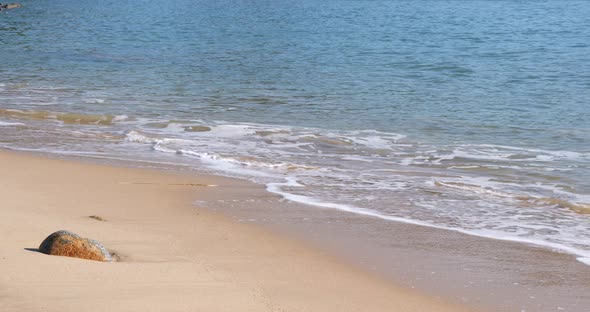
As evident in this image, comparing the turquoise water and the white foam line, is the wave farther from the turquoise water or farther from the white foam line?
the white foam line

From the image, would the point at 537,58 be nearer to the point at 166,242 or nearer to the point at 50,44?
the point at 50,44

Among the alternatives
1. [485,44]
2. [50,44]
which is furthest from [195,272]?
[50,44]

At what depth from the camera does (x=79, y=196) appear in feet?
26.1

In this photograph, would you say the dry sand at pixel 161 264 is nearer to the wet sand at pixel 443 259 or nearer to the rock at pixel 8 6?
the wet sand at pixel 443 259

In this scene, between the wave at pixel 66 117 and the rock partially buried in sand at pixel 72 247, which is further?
the wave at pixel 66 117

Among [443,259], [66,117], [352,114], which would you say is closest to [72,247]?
[443,259]

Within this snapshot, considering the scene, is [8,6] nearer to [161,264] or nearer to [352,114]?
[352,114]

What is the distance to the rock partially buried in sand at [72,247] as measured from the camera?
5293 millimetres

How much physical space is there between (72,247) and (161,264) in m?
Result: 0.61

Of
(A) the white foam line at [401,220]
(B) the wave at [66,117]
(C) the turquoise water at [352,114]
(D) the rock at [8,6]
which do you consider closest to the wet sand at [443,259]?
(A) the white foam line at [401,220]

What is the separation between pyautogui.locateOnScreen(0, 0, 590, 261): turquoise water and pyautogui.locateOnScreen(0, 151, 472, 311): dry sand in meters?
1.55

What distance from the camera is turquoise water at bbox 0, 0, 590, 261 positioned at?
8641 millimetres

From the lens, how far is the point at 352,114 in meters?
14.6

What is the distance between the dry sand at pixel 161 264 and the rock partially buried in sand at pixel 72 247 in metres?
0.10
